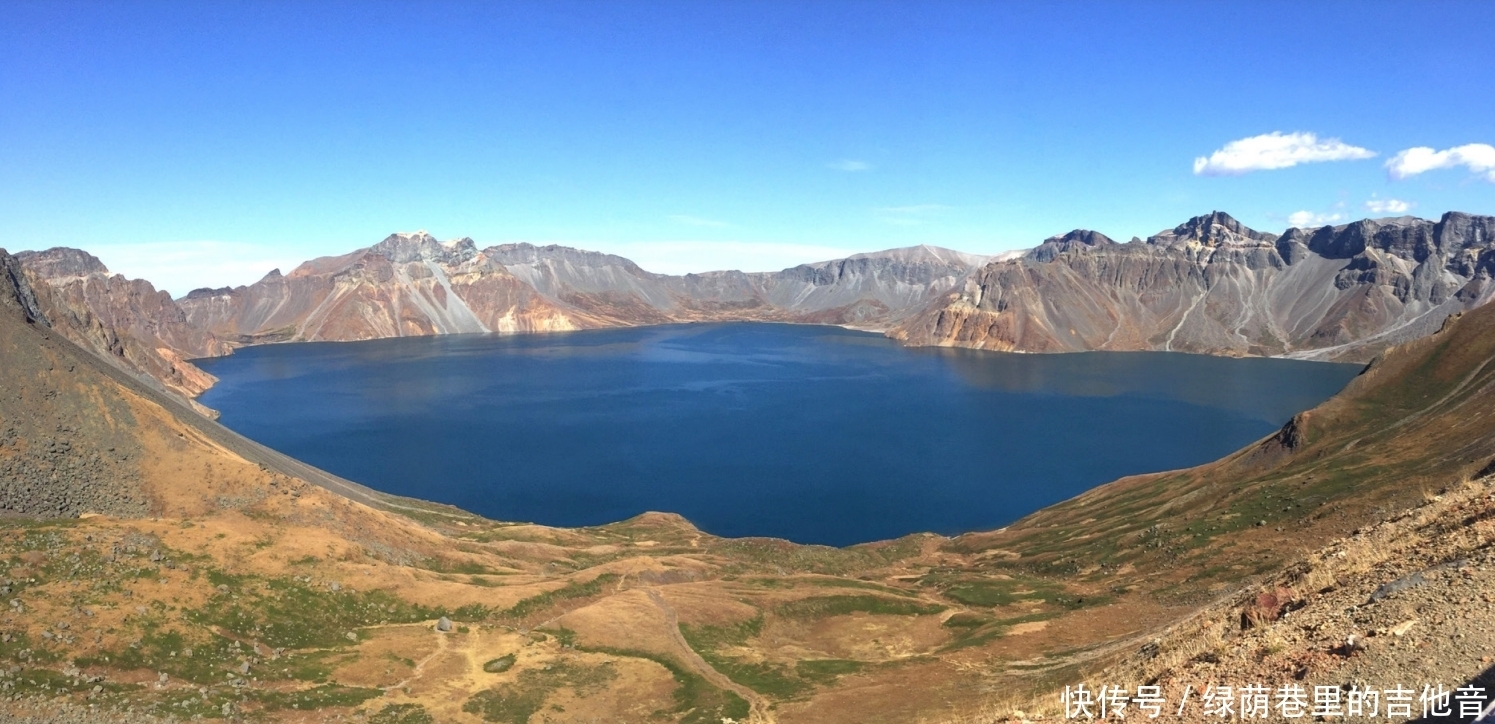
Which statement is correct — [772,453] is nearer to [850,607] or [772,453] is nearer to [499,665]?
[850,607]

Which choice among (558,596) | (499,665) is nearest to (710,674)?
(499,665)

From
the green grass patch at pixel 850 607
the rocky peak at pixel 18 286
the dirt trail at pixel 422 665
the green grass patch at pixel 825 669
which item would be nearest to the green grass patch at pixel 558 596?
the dirt trail at pixel 422 665

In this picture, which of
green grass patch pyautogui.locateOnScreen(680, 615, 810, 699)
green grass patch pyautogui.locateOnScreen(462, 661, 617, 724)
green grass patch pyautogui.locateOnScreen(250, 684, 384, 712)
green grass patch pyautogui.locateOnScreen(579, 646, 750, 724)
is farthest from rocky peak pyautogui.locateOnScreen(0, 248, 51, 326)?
green grass patch pyautogui.locateOnScreen(579, 646, 750, 724)

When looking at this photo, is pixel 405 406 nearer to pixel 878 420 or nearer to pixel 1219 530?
pixel 878 420

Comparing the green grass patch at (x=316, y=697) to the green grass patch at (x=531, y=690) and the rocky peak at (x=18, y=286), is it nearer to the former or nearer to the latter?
the green grass patch at (x=531, y=690)

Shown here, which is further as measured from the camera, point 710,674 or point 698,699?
point 710,674

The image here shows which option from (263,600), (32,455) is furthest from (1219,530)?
(32,455)

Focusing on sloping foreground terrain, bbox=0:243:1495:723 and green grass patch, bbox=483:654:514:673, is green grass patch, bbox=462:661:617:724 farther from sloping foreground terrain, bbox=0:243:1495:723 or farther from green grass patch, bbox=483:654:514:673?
green grass patch, bbox=483:654:514:673

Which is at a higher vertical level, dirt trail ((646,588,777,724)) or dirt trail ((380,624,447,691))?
dirt trail ((380,624,447,691))
